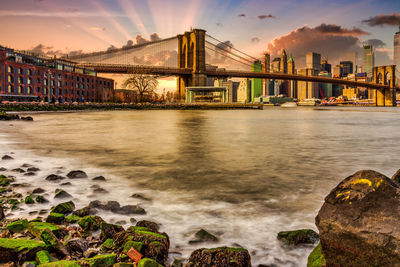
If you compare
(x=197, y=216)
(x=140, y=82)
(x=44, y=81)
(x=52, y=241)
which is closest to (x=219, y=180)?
(x=197, y=216)

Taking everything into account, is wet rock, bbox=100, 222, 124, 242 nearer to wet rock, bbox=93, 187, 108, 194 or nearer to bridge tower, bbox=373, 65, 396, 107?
wet rock, bbox=93, 187, 108, 194

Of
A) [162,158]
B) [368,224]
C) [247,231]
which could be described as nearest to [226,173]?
[162,158]

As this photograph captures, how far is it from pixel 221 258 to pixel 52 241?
5.41 ft

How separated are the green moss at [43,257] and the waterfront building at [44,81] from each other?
55195 mm

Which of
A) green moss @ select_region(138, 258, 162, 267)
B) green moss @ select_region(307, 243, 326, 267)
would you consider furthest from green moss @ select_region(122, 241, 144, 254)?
green moss @ select_region(307, 243, 326, 267)

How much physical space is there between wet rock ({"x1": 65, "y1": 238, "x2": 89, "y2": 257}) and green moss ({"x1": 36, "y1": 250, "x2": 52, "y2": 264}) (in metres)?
0.38

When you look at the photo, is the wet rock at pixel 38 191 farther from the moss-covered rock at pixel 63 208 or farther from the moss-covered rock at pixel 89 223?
the moss-covered rock at pixel 89 223

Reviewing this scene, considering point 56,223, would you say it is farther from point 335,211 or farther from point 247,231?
point 335,211

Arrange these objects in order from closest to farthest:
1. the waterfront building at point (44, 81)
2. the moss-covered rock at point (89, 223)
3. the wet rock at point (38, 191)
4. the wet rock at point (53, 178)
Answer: the moss-covered rock at point (89, 223), the wet rock at point (38, 191), the wet rock at point (53, 178), the waterfront building at point (44, 81)

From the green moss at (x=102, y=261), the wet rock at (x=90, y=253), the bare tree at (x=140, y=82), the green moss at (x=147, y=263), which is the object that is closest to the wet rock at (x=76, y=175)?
the wet rock at (x=90, y=253)

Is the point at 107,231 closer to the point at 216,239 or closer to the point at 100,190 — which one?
the point at 216,239

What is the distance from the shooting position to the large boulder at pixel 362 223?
7.53 ft

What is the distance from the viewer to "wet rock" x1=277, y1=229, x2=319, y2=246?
3.52m

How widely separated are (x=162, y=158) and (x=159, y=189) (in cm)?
360
